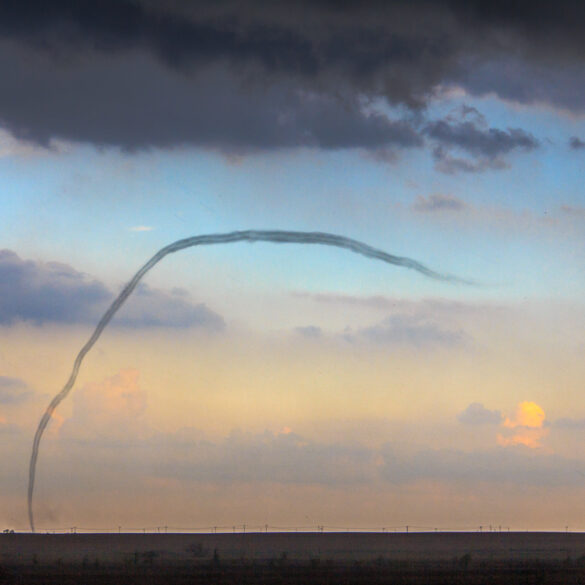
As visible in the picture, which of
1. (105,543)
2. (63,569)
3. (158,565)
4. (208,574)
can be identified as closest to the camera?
(208,574)

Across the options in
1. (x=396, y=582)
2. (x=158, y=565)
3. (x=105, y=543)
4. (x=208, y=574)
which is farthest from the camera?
(x=105, y=543)

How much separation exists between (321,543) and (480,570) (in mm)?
99059

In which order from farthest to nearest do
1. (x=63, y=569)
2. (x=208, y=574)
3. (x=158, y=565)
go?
(x=158, y=565) < (x=63, y=569) < (x=208, y=574)

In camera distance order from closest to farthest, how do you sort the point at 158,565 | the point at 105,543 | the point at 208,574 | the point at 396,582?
the point at 396,582 → the point at 208,574 → the point at 158,565 → the point at 105,543

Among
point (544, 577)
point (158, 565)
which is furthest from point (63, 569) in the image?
point (544, 577)

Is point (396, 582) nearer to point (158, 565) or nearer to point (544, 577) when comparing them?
point (544, 577)

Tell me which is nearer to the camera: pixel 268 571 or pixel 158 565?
pixel 268 571

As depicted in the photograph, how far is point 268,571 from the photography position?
93438 millimetres

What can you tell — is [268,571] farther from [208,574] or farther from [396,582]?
[396,582]

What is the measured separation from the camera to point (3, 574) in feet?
270

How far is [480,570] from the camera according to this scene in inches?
3910

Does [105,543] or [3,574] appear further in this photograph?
[105,543]

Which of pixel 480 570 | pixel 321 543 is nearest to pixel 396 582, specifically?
pixel 480 570

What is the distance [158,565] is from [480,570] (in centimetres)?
3019
